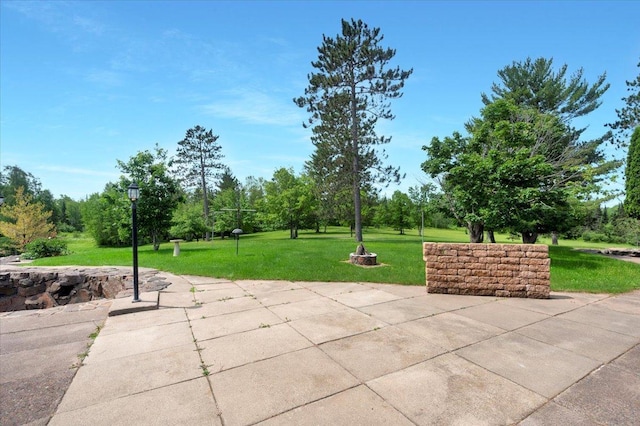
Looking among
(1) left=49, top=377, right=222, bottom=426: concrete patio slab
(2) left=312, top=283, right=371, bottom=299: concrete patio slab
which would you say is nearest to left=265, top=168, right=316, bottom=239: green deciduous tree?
(2) left=312, top=283, right=371, bottom=299: concrete patio slab

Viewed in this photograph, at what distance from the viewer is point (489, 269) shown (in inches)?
238

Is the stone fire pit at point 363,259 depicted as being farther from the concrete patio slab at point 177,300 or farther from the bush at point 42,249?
the bush at point 42,249

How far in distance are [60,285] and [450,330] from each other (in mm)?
10765

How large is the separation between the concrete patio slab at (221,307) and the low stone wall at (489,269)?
12.1 feet

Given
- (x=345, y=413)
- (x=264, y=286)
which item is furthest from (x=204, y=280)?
(x=345, y=413)

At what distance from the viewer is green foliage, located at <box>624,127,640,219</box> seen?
43.3 feet

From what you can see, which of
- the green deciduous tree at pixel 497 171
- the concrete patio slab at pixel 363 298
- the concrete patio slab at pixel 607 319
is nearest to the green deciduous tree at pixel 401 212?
the green deciduous tree at pixel 497 171

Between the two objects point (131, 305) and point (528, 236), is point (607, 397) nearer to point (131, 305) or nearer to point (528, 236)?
point (131, 305)

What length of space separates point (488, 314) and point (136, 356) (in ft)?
16.5

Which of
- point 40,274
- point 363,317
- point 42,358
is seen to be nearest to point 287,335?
point 363,317

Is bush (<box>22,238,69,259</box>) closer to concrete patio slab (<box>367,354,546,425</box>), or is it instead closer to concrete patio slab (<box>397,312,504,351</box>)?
concrete patio slab (<box>397,312,504,351</box>)

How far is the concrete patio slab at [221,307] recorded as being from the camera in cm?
498

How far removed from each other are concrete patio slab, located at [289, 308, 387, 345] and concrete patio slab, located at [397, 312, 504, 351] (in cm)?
52

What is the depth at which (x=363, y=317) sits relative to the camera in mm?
4680
